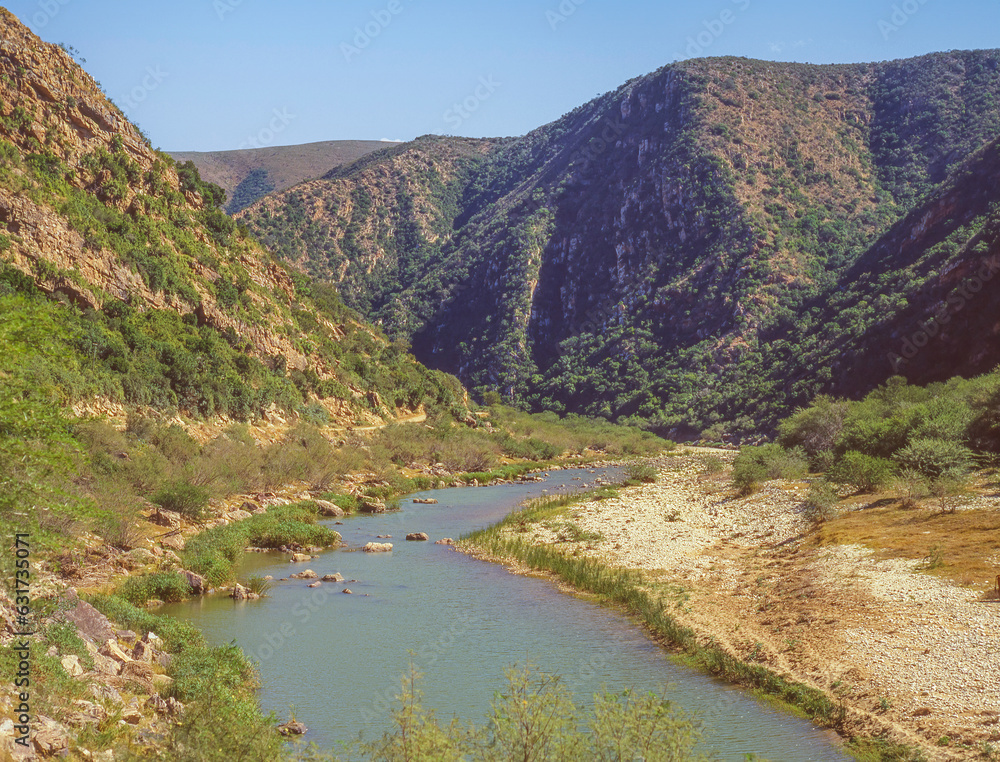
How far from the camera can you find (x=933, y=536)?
1914 centimetres

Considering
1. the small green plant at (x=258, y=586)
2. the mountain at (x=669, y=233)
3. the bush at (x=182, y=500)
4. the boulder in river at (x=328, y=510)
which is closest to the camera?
the small green plant at (x=258, y=586)

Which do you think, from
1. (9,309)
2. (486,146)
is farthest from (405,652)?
(486,146)

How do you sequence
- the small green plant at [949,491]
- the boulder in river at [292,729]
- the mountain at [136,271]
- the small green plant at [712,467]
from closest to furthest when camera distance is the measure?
the boulder in river at [292,729] < the small green plant at [949,491] < the mountain at [136,271] < the small green plant at [712,467]

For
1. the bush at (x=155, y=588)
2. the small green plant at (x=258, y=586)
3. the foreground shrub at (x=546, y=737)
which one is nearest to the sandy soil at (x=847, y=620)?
the foreground shrub at (x=546, y=737)

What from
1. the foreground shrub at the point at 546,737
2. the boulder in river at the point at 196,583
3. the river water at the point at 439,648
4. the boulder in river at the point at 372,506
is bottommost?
the boulder in river at the point at 372,506

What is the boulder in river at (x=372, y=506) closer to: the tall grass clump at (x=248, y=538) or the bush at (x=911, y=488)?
the tall grass clump at (x=248, y=538)

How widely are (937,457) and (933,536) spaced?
692 cm

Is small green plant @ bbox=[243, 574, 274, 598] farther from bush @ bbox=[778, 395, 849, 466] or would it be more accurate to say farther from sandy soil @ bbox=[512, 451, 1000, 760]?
bush @ bbox=[778, 395, 849, 466]

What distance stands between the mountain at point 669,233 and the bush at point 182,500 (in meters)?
60.8

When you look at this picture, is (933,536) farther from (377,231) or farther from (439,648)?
(377,231)

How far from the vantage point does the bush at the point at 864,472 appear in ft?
87.9

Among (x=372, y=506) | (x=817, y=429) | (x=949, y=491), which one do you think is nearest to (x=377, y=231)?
(x=817, y=429)

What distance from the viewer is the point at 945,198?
73.9m

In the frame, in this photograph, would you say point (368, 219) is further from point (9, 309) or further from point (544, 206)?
point (9, 309)
